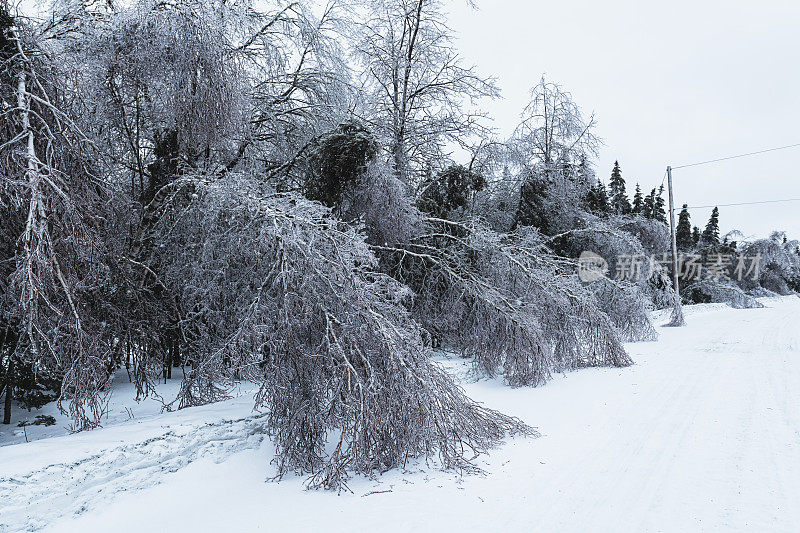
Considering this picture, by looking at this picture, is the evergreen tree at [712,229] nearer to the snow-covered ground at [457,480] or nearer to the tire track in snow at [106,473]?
the snow-covered ground at [457,480]

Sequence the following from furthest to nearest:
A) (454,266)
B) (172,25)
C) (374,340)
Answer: (454,266) < (172,25) < (374,340)

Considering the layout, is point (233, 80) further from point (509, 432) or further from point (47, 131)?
point (509, 432)

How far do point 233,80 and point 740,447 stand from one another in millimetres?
6710

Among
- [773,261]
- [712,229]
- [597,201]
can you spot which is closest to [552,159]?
[597,201]

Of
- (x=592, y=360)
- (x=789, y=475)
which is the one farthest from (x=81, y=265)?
(x=592, y=360)

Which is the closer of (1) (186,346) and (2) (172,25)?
(2) (172,25)

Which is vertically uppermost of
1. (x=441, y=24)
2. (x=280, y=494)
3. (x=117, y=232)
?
(x=441, y=24)

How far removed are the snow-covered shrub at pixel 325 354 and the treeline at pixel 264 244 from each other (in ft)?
0.08

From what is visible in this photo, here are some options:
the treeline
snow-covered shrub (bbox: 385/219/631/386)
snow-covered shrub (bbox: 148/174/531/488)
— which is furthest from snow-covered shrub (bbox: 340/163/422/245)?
snow-covered shrub (bbox: 148/174/531/488)

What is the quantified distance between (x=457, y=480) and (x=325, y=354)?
1.55m

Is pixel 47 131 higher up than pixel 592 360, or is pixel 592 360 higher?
pixel 47 131

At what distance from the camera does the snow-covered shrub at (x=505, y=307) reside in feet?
25.4

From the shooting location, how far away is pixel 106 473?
433 centimetres

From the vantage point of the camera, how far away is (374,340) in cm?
487
